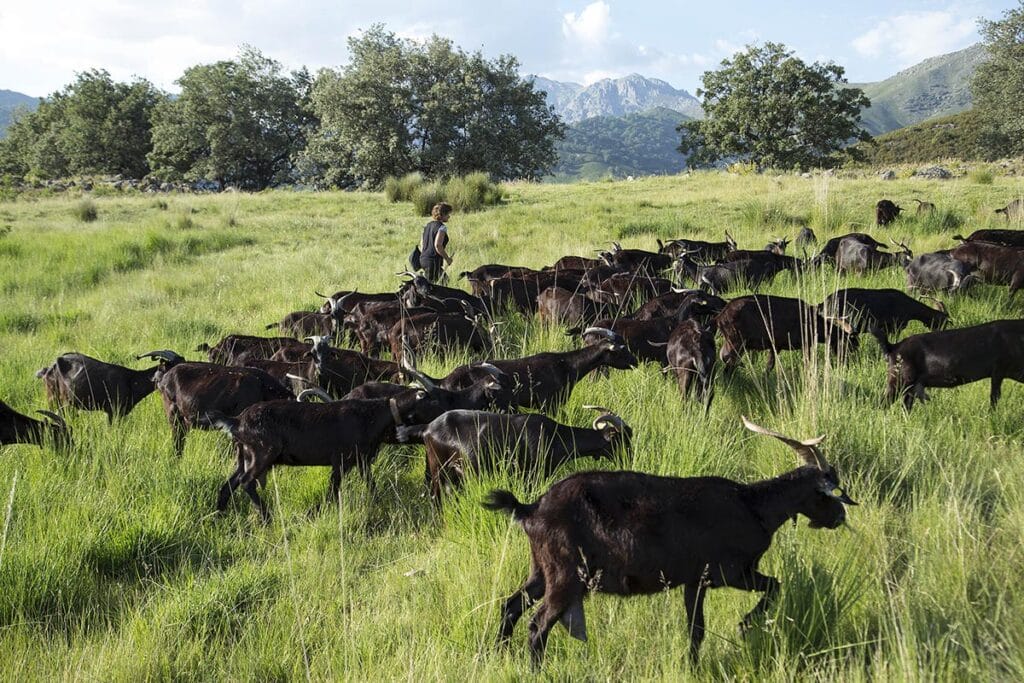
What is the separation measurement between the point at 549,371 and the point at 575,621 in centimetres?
331

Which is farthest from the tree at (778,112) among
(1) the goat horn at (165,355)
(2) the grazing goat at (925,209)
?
(1) the goat horn at (165,355)

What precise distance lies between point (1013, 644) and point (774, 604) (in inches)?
31.7

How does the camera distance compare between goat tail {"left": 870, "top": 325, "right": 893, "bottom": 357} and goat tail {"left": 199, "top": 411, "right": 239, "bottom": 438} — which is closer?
goat tail {"left": 199, "top": 411, "right": 239, "bottom": 438}

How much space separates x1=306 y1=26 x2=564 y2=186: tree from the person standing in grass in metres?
28.8

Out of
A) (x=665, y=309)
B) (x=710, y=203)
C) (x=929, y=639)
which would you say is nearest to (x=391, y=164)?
(x=710, y=203)

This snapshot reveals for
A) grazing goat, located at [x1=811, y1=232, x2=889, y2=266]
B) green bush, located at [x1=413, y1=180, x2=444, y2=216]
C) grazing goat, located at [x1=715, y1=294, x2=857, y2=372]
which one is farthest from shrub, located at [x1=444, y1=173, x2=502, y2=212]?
grazing goat, located at [x1=715, y1=294, x2=857, y2=372]

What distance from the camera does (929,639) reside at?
2609mm

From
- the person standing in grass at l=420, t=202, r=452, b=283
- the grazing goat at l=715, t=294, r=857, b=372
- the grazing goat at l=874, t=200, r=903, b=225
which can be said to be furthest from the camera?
the grazing goat at l=874, t=200, r=903, b=225

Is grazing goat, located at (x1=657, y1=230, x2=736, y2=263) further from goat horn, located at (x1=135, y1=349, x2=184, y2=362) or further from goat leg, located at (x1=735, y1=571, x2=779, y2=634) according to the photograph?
goat leg, located at (x1=735, y1=571, x2=779, y2=634)

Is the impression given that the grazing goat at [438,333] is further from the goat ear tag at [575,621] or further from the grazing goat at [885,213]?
the grazing goat at [885,213]

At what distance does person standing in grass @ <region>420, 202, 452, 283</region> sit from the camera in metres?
10.6

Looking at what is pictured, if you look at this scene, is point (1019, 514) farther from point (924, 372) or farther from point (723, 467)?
point (924, 372)

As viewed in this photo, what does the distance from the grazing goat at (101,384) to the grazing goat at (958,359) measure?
6023 mm

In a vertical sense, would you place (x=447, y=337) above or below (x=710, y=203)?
below
